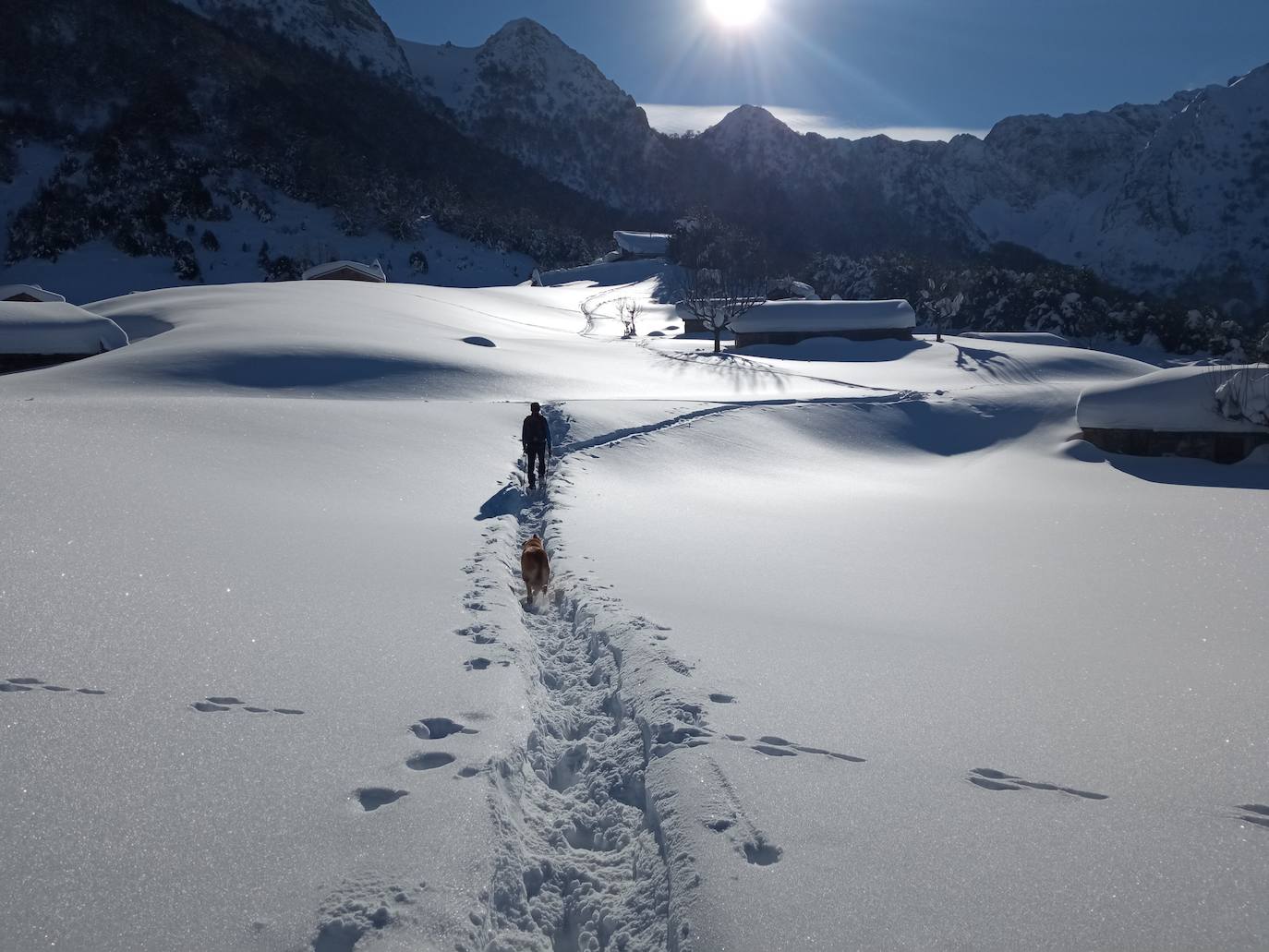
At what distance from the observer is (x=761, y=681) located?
538 centimetres

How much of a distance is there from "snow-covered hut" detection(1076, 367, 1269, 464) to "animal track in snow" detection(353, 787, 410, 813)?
1762 centimetres

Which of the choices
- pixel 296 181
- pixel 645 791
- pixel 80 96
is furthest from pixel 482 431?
pixel 80 96

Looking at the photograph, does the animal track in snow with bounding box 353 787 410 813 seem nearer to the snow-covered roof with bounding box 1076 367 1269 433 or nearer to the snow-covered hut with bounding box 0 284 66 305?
the snow-covered roof with bounding box 1076 367 1269 433

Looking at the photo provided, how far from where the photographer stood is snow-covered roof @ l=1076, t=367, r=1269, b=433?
15500mm

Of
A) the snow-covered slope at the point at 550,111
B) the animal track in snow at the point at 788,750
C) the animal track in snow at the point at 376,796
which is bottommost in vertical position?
the animal track in snow at the point at 376,796

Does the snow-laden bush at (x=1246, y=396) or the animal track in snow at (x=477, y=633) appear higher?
the snow-laden bush at (x=1246, y=396)

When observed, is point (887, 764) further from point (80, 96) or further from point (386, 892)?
point (80, 96)

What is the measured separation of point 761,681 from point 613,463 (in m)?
9.10

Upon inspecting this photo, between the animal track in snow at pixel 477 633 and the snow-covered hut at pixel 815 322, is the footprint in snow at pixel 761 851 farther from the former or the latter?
the snow-covered hut at pixel 815 322

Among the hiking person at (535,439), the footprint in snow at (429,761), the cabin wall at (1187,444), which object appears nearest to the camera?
the footprint in snow at (429,761)

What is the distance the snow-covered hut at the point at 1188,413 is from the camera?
15.6 metres

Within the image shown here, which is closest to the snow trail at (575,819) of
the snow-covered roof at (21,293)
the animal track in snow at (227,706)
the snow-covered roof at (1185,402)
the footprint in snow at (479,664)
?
the footprint in snow at (479,664)

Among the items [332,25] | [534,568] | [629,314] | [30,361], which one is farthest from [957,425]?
[332,25]

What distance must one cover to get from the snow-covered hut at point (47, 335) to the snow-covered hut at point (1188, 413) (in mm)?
25855
